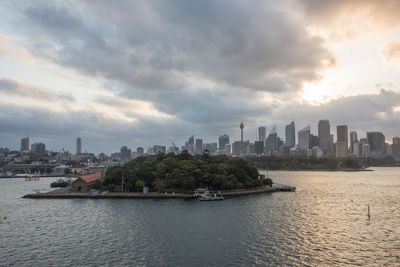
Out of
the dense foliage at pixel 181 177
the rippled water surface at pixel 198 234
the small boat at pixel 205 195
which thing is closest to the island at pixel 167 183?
the dense foliage at pixel 181 177

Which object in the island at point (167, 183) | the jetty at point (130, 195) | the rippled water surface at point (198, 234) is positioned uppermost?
the island at point (167, 183)

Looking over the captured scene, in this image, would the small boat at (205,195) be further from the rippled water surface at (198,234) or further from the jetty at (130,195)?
the rippled water surface at (198,234)

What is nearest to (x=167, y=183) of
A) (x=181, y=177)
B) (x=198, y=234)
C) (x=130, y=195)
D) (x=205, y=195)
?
(x=181, y=177)

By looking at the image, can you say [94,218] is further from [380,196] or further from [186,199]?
[380,196]

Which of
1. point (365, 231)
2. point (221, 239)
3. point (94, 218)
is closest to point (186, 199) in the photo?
point (94, 218)

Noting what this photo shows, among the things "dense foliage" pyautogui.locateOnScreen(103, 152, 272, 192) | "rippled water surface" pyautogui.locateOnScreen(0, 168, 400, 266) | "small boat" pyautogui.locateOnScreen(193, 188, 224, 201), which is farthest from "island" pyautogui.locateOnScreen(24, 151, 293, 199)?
"rippled water surface" pyautogui.locateOnScreen(0, 168, 400, 266)

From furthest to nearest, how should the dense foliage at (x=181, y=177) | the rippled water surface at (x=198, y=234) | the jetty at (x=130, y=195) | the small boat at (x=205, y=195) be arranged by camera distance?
the dense foliage at (x=181, y=177) → the jetty at (x=130, y=195) → the small boat at (x=205, y=195) → the rippled water surface at (x=198, y=234)

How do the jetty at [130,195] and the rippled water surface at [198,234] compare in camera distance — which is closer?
the rippled water surface at [198,234]

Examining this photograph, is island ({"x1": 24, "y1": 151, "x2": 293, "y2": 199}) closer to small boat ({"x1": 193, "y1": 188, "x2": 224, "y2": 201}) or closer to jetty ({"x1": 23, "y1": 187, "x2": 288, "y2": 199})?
jetty ({"x1": 23, "y1": 187, "x2": 288, "y2": 199})
